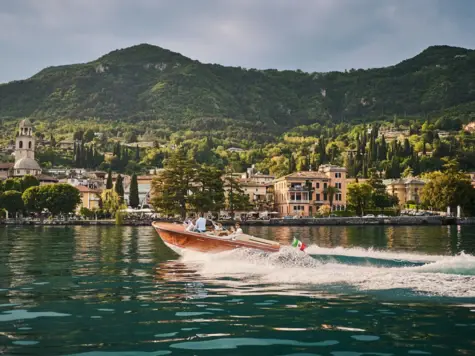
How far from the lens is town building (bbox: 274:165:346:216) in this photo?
125812 millimetres

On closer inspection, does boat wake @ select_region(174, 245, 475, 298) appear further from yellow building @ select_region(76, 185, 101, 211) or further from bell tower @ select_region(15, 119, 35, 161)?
bell tower @ select_region(15, 119, 35, 161)

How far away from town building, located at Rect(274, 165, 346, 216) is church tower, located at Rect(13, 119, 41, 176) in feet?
240

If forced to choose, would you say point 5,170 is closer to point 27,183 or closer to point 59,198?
point 27,183

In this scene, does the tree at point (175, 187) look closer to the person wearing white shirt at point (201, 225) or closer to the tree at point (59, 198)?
the tree at point (59, 198)

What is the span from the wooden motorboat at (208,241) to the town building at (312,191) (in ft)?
327

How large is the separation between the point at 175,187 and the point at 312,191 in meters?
42.7

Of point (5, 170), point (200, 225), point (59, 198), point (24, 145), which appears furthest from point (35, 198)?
point (200, 225)

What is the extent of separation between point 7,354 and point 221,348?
11.0 ft

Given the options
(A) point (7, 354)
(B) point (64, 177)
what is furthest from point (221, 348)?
(B) point (64, 177)

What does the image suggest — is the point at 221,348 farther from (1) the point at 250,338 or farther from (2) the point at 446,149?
(2) the point at 446,149

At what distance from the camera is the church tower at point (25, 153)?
6294 inches

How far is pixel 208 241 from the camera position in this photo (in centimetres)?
2317

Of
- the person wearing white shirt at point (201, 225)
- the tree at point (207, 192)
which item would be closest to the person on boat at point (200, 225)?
the person wearing white shirt at point (201, 225)

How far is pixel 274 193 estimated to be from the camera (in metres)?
142
